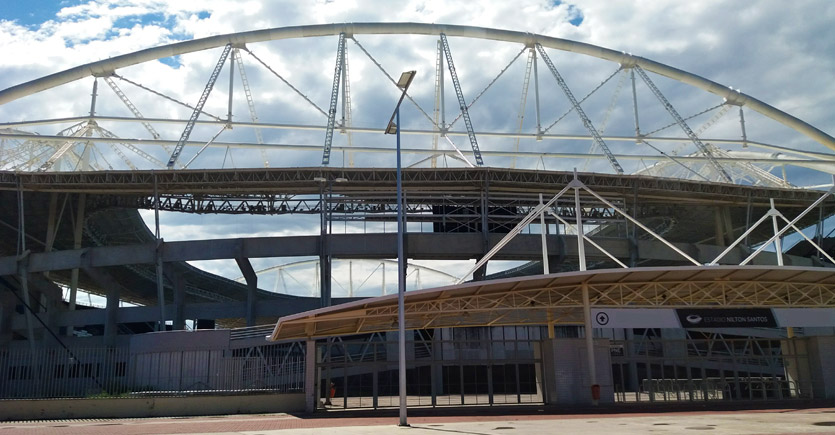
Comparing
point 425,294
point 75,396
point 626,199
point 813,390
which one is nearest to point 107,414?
point 75,396

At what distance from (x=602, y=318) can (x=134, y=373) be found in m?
18.1

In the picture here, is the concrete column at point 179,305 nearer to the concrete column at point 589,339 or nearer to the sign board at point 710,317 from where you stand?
the concrete column at point 589,339

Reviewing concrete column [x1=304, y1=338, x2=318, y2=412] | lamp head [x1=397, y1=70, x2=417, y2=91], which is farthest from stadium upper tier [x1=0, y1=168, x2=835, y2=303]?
lamp head [x1=397, y1=70, x2=417, y2=91]

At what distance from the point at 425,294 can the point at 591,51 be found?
36.0 metres

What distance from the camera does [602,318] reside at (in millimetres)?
26906

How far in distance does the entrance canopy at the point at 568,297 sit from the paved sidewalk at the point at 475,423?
153 inches

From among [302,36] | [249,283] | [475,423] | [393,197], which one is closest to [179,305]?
[249,283]

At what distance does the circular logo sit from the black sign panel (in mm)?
3308

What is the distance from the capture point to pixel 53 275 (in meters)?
62.8

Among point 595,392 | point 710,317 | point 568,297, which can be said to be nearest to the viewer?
point 595,392

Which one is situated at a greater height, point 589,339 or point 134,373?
point 589,339

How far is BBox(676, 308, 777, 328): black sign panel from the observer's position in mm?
28016

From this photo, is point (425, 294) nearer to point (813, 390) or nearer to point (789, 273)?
point (789, 273)

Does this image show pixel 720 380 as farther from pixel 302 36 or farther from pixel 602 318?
pixel 302 36
